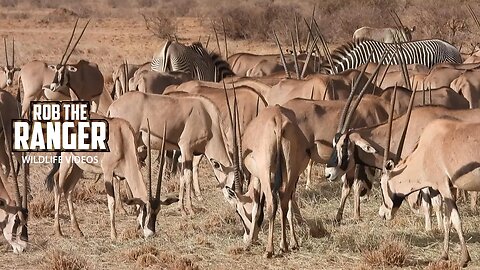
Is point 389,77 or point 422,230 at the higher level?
point 389,77

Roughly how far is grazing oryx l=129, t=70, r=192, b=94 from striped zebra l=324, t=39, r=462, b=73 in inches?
157

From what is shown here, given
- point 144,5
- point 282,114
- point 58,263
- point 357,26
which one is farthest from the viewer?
point 144,5

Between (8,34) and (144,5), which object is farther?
(144,5)

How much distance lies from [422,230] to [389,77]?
4.33 metres

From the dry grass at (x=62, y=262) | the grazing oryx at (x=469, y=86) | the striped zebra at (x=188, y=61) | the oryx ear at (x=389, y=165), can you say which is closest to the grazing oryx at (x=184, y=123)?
the dry grass at (x=62, y=262)

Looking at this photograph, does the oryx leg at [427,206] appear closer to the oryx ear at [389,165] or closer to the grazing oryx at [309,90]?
the oryx ear at [389,165]

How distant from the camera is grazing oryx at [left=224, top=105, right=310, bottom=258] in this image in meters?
6.77

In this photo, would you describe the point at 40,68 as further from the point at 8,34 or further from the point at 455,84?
the point at 8,34

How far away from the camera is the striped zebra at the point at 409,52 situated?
15273mm

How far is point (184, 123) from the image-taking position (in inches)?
350

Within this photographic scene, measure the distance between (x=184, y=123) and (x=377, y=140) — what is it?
90.2 inches

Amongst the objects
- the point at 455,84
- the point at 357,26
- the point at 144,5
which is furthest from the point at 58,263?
the point at 144,5

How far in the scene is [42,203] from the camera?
868 cm

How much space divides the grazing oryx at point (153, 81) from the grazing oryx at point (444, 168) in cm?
558
